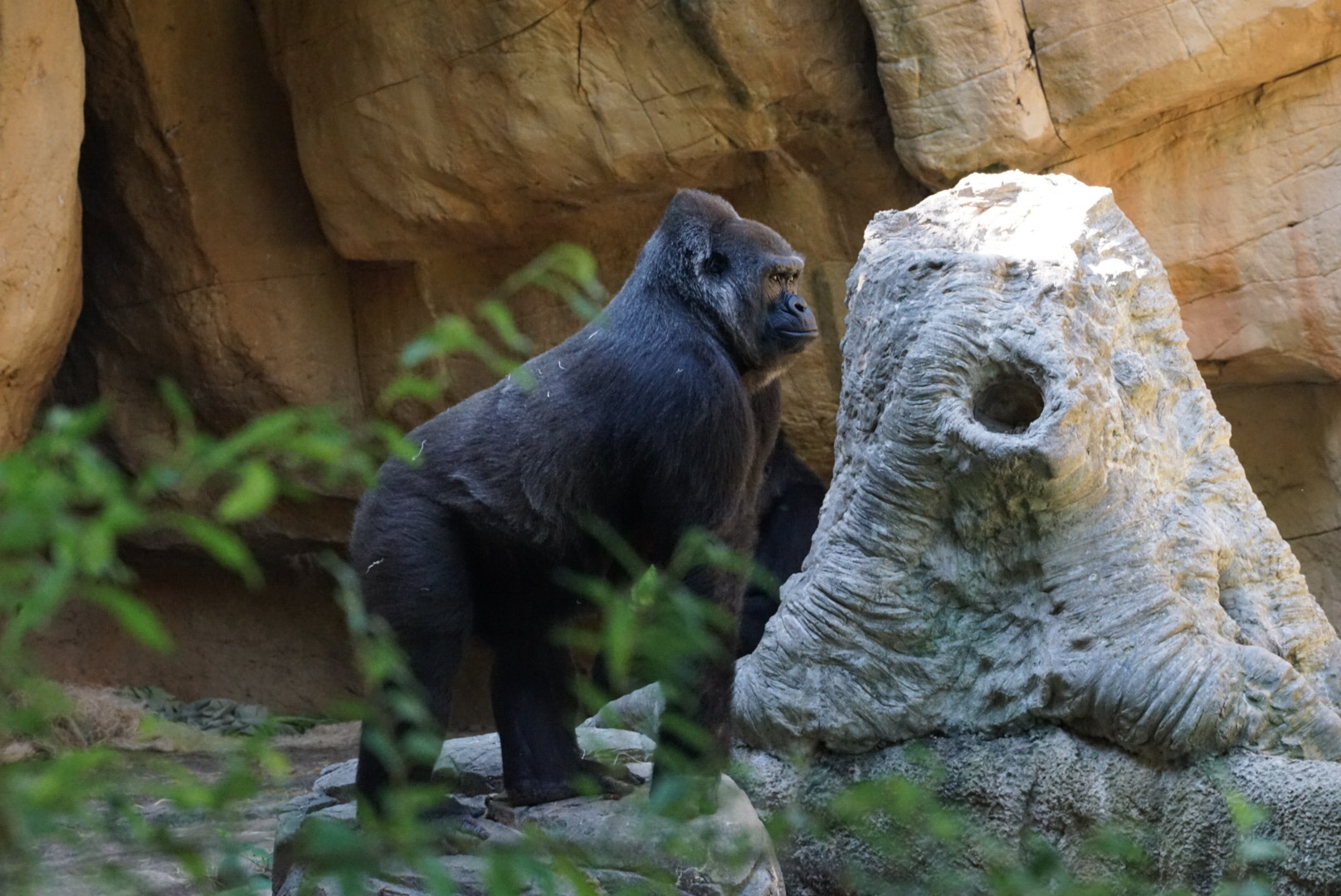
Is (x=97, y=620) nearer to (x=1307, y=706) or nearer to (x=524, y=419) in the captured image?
(x=524, y=419)

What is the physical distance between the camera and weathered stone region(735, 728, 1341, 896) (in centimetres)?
307

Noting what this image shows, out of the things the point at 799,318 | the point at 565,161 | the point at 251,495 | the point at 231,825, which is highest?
the point at 565,161

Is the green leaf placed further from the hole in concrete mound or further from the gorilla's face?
the hole in concrete mound

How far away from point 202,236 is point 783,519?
299 centimetres

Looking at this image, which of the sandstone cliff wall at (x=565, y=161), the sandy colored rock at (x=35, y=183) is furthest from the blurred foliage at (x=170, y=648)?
the sandstone cliff wall at (x=565, y=161)

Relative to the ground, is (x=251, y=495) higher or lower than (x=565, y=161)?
lower

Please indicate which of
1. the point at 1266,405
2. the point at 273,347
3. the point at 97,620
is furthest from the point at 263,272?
the point at 1266,405

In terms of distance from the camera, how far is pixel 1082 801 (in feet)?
11.3

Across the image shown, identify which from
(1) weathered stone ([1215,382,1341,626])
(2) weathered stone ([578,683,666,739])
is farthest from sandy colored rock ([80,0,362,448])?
(1) weathered stone ([1215,382,1341,626])

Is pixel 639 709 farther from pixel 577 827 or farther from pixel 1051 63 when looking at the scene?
pixel 1051 63

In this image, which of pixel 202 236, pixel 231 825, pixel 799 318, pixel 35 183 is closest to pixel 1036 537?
pixel 799 318

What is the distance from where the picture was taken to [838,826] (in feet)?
12.3

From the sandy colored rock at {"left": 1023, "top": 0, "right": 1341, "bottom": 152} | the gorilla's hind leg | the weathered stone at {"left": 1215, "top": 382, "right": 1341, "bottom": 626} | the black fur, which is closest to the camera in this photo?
the gorilla's hind leg

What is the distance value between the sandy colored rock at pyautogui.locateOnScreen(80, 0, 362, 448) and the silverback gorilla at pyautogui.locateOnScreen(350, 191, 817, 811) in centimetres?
343
